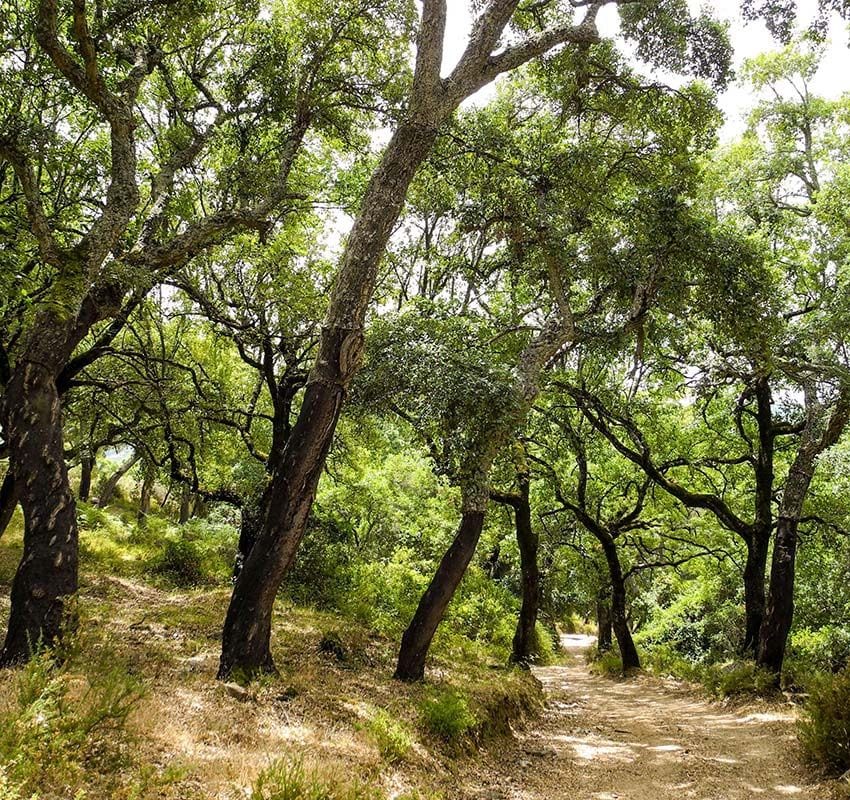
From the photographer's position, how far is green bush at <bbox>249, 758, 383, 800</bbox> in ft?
13.4

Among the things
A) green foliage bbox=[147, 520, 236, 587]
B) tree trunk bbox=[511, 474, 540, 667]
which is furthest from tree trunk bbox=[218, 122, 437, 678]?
tree trunk bbox=[511, 474, 540, 667]

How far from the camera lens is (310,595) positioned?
13852 millimetres

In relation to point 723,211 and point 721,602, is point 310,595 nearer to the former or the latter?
point 723,211

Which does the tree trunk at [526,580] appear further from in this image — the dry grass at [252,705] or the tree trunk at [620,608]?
the tree trunk at [620,608]

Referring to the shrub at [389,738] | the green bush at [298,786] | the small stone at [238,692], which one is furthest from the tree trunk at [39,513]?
the shrub at [389,738]

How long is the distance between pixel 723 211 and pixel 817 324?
16.6 ft

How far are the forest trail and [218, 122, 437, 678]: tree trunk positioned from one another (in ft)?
10.8

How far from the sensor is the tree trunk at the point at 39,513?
6.38 m

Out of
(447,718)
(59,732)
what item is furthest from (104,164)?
(447,718)

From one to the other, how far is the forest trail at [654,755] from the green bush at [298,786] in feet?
8.31

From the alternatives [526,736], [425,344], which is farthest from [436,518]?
Result: [425,344]

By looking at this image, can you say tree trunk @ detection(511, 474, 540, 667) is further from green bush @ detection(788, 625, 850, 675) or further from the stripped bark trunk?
the stripped bark trunk

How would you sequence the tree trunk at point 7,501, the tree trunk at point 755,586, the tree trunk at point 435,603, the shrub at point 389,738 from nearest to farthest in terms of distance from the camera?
the shrub at point 389,738, the tree trunk at point 435,603, the tree trunk at point 7,501, the tree trunk at point 755,586

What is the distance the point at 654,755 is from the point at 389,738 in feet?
15.8
